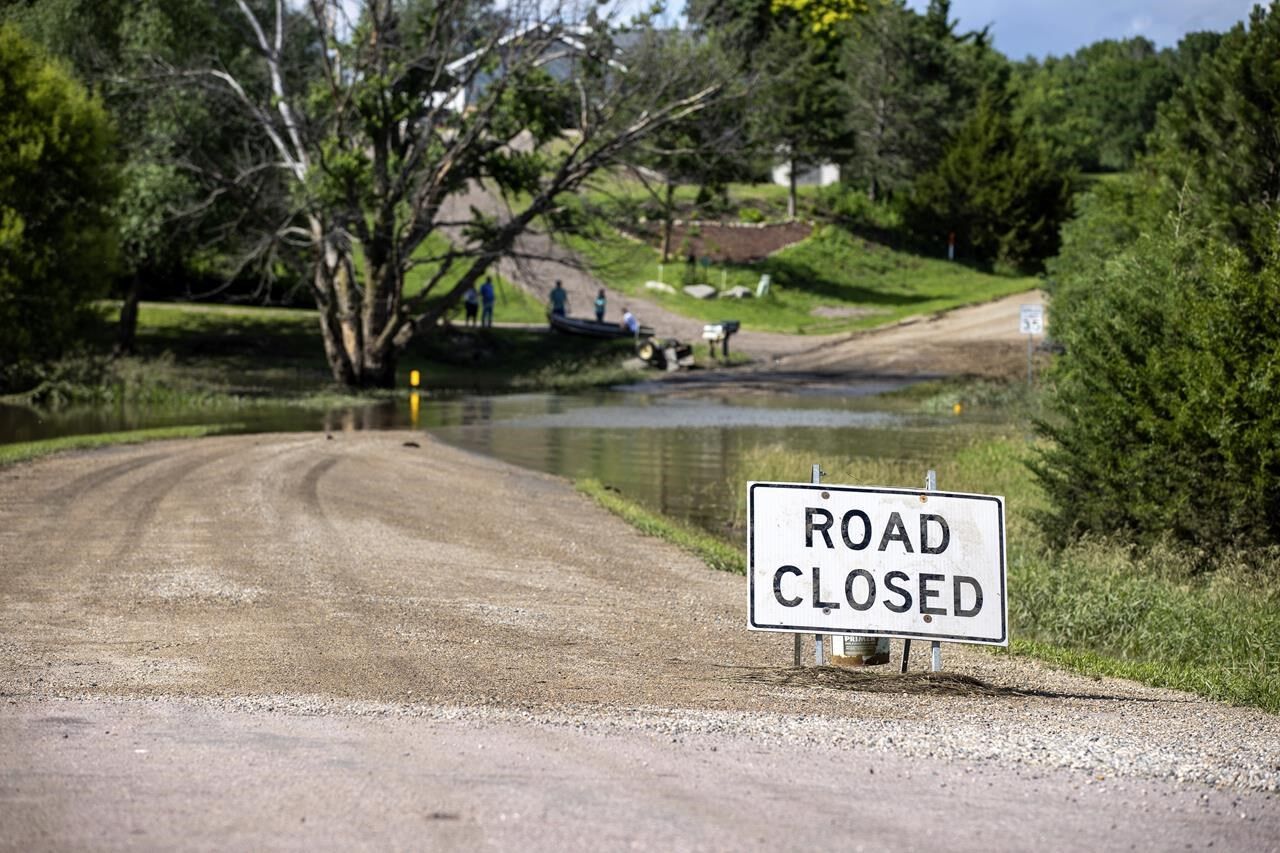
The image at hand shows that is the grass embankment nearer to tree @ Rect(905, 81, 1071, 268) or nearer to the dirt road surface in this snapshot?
the dirt road surface

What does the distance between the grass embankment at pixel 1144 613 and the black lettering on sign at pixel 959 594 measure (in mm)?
1858

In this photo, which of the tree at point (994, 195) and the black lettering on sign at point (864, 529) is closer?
the black lettering on sign at point (864, 529)

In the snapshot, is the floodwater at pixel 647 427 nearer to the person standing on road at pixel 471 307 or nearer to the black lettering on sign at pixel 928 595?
the person standing on road at pixel 471 307

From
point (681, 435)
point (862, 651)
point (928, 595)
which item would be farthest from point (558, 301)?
point (928, 595)

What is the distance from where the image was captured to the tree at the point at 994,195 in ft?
270

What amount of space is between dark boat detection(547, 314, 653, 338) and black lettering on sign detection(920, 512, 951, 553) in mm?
48331

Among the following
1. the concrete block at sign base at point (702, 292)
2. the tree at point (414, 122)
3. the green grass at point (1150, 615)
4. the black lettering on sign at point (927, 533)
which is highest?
the tree at point (414, 122)

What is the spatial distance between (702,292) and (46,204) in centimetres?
3445

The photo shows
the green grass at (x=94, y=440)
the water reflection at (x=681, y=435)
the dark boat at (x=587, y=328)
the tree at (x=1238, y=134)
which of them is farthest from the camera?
the dark boat at (x=587, y=328)

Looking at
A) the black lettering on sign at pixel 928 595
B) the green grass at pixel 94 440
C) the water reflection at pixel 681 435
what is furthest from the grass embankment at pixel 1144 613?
the green grass at pixel 94 440

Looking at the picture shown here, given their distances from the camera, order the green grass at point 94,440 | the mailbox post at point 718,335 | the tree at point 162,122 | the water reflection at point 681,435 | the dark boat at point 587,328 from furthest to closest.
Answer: the dark boat at point 587,328 < the mailbox post at point 718,335 < the tree at point 162,122 < the water reflection at point 681,435 < the green grass at point 94,440

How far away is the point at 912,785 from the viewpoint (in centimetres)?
796

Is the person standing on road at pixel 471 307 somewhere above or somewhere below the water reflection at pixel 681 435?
above

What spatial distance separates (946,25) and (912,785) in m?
89.0
